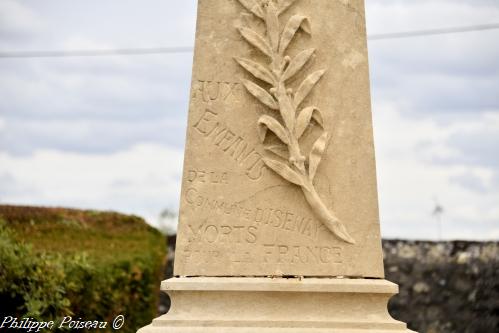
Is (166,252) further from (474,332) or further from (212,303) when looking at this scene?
(212,303)

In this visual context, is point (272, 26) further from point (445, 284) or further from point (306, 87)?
point (445, 284)

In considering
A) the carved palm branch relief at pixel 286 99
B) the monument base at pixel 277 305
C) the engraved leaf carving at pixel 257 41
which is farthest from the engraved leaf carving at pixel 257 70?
the monument base at pixel 277 305

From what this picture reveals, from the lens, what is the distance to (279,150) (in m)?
5.11

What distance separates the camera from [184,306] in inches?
193

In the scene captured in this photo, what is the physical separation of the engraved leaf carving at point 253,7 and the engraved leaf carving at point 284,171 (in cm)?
92

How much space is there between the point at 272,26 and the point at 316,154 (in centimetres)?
85

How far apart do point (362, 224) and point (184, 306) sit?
3.86ft

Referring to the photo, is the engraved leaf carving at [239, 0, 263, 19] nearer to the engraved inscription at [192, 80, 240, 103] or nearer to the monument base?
the engraved inscription at [192, 80, 240, 103]

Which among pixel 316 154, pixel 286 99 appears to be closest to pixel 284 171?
pixel 316 154

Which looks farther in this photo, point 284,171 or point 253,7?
point 253,7

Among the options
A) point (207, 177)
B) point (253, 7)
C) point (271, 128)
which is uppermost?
point (253, 7)

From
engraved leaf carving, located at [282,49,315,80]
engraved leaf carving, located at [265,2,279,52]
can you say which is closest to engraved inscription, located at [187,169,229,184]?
engraved leaf carving, located at [282,49,315,80]

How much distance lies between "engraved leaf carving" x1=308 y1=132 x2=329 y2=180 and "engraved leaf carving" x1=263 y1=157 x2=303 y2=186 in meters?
0.08

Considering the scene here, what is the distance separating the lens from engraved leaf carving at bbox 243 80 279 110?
5.11 metres
